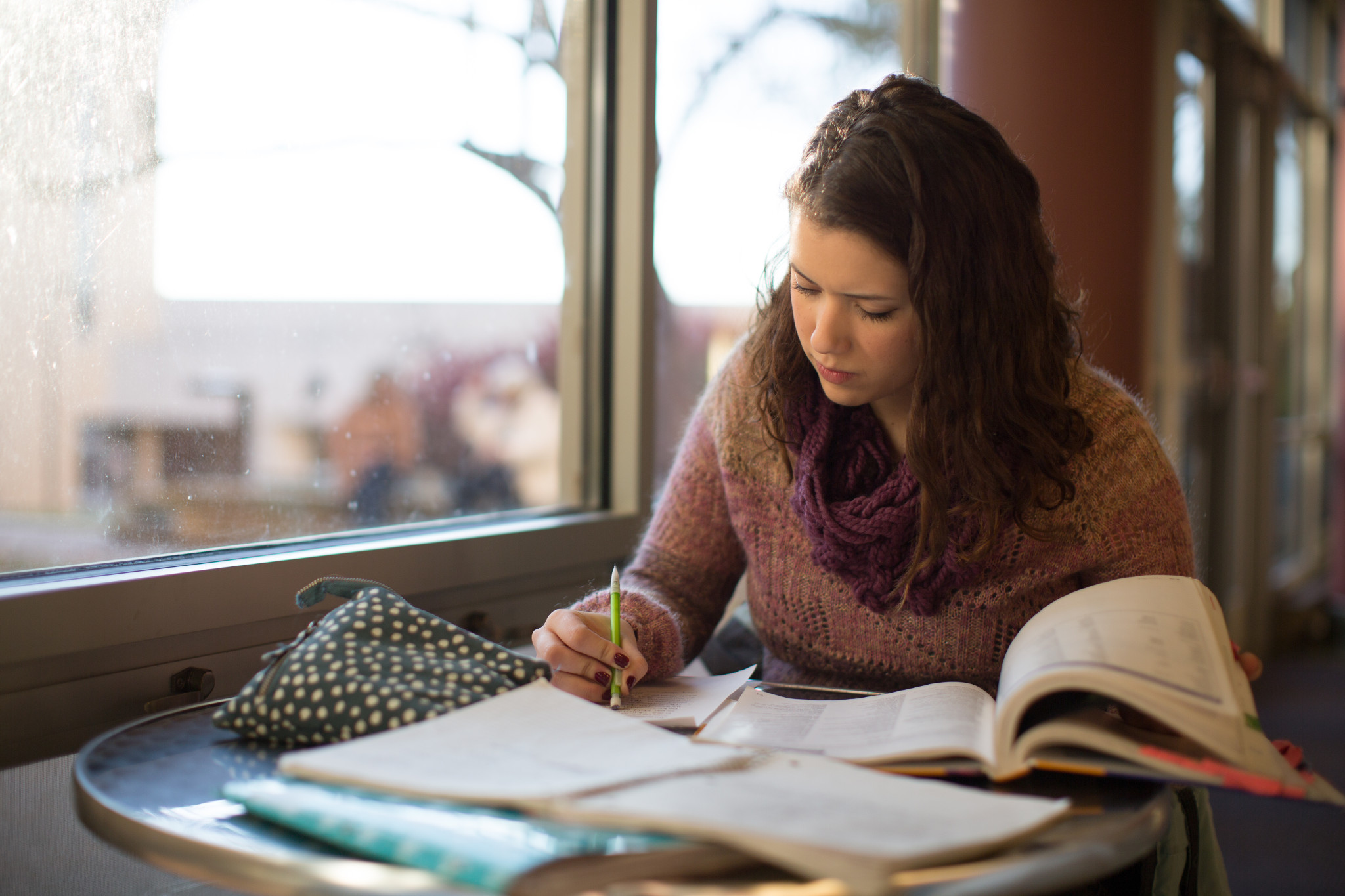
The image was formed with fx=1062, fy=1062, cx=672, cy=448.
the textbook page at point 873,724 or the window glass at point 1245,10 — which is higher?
the window glass at point 1245,10

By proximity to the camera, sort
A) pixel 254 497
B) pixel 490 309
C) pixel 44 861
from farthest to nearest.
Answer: pixel 490 309
pixel 254 497
pixel 44 861

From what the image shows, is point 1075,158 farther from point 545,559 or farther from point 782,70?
point 545,559

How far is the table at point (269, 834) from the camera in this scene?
1.94 ft

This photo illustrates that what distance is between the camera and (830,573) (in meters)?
1.26

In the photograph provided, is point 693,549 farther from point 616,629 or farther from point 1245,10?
point 1245,10

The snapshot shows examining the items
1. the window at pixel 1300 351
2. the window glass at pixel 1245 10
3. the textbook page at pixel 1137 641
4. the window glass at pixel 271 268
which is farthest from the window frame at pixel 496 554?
the window at pixel 1300 351

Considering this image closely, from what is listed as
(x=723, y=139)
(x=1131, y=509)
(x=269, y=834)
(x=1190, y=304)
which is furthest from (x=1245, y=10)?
(x=269, y=834)

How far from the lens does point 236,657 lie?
1.16 m

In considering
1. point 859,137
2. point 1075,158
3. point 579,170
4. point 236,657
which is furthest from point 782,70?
point 236,657

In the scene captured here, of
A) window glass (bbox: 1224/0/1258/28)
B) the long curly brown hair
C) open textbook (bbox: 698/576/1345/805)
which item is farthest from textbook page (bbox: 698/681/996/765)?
window glass (bbox: 1224/0/1258/28)

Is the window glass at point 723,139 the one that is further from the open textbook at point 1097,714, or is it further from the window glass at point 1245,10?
the window glass at point 1245,10

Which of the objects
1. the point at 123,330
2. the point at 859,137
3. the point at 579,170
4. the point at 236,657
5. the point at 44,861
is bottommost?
the point at 44,861

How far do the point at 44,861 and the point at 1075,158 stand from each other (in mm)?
2634

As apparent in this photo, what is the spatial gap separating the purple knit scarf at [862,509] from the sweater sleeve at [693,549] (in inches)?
4.9
